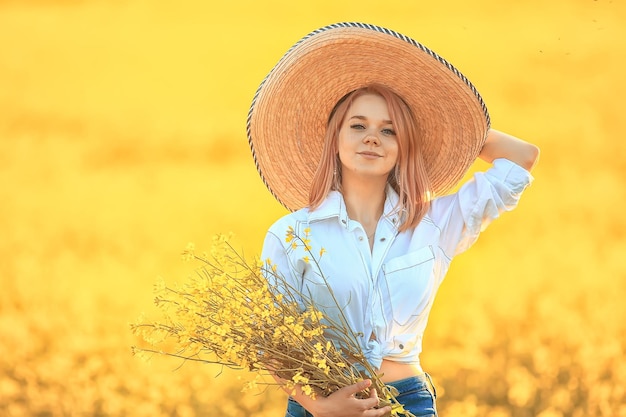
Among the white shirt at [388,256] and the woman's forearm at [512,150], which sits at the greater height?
the woman's forearm at [512,150]

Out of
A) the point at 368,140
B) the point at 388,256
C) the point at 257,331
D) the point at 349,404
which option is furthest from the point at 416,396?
the point at 368,140

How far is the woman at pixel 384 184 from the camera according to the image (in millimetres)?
3941

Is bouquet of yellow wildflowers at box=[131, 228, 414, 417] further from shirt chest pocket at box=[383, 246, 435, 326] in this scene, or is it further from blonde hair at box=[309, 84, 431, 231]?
blonde hair at box=[309, 84, 431, 231]

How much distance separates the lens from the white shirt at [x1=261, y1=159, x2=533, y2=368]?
3938 millimetres

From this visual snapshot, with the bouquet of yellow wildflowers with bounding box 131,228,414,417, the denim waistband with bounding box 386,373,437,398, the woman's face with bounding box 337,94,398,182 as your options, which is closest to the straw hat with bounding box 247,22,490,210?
the woman's face with bounding box 337,94,398,182

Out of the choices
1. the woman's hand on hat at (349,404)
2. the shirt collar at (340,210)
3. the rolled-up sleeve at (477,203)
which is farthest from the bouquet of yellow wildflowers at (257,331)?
the rolled-up sleeve at (477,203)

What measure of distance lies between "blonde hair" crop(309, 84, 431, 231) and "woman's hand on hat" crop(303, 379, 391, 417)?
0.57 metres

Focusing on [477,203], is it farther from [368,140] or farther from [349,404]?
[349,404]

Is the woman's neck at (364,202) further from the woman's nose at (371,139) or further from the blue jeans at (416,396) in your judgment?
the blue jeans at (416,396)

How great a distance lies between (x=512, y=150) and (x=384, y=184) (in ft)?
1.41

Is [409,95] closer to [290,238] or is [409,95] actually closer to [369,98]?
[369,98]

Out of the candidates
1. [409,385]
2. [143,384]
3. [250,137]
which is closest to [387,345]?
[409,385]

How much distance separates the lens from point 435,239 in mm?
4059

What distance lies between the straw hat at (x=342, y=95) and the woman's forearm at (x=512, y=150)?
41 mm
